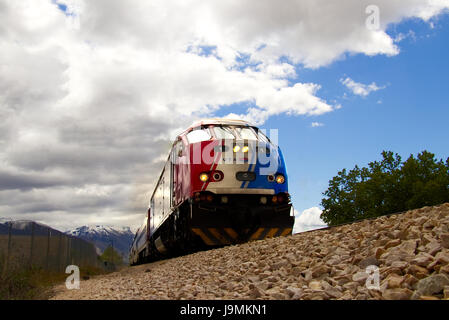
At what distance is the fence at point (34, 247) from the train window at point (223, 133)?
6.71m

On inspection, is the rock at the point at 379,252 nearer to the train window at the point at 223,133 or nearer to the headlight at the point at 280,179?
the headlight at the point at 280,179

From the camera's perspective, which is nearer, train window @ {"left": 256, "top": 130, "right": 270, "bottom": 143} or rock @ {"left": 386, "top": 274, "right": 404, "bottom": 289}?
rock @ {"left": 386, "top": 274, "right": 404, "bottom": 289}

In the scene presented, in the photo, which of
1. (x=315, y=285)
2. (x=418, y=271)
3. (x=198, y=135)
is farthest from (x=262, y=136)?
(x=418, y=271)

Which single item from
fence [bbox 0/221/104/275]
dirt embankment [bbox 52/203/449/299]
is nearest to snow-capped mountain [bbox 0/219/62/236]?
fence [bbox 0/221/104/275]

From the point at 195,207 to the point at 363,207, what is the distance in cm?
3042

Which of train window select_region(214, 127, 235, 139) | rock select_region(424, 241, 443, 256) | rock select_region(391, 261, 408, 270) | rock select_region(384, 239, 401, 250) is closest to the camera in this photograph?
rock select_region(391, 261, 408, 270)

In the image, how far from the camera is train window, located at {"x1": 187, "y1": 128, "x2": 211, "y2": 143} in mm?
11023

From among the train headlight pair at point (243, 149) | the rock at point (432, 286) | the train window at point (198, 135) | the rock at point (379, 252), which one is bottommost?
the rock at point (432, 286)

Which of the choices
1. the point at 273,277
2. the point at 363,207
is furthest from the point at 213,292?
the point at 363,207

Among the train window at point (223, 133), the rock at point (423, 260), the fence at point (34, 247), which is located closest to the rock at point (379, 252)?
the rock at point (423, 260)

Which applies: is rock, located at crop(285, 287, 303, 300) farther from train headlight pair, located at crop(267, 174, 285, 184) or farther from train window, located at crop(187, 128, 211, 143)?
train window, located at crop(187, 128, 211, 143)

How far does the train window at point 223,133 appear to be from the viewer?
10.9 m

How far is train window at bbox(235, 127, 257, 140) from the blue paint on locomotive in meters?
0.58

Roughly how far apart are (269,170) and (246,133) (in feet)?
3.91
